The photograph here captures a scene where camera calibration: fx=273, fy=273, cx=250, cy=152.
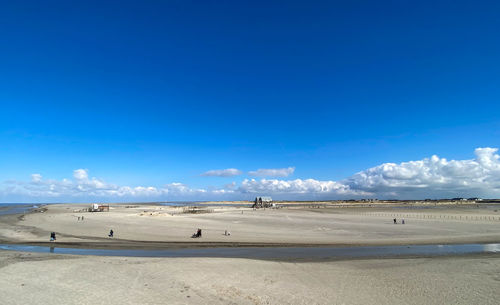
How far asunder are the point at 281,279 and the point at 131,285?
28.8 feet

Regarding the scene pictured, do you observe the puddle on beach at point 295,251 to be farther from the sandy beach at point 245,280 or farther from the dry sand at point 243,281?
the dry sand at point 243,281

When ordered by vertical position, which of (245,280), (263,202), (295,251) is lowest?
(263,202)

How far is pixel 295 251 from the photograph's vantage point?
27078 mm

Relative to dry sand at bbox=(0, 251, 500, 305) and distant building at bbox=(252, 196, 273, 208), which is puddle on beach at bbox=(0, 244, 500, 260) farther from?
distant building at bbox=(252, 196, 273, 208)

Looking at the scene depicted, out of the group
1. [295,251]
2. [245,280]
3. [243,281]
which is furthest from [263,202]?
[243,281]

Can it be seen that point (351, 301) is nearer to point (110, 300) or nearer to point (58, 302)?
point (110, 300)

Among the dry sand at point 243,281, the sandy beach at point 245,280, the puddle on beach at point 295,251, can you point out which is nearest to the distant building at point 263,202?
the puddle on beach at point 295,251

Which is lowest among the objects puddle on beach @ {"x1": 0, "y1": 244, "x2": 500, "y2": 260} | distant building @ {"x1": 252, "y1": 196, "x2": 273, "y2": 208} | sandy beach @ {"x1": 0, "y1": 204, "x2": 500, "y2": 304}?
distant building @ {"x1": 252, "y1": 196, "x2": 273, "y2": 208}

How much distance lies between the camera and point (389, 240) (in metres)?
33.4

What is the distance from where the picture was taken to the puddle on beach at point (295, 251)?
81.9 feet

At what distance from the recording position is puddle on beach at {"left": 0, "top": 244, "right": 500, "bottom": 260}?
24953mm

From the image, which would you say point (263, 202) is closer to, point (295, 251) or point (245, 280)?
point (295, 251)

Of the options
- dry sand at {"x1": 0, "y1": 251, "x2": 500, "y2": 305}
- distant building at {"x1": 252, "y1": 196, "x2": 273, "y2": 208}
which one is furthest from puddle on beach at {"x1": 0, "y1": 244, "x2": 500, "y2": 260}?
distant building at {"x1": 252, "y1": 196, "x2": 273, "y2": 208}

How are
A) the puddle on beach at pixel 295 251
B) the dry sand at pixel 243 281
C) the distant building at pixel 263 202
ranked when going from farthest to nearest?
1. the distant building at pixel 263 202
2. the puddle on beach at pixel 295 251
3. the dry sand at pixel 243 281
